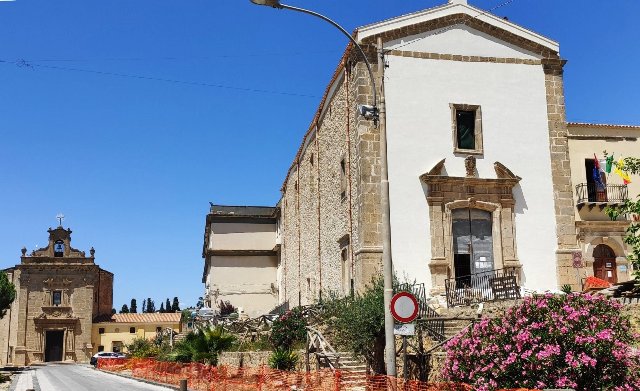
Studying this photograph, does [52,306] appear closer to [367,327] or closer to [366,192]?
[366,192]

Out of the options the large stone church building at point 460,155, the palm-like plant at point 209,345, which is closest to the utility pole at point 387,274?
the large stone church building at point 460,155

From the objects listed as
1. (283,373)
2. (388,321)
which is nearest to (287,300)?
(283,373)

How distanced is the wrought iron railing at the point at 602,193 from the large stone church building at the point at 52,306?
53.9 meters

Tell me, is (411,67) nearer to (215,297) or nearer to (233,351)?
(233,351)

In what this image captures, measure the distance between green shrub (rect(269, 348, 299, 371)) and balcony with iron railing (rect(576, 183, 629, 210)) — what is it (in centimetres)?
1372

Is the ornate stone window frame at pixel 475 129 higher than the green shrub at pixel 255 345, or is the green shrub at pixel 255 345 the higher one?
the ornate stone window frame at pixel 475 129

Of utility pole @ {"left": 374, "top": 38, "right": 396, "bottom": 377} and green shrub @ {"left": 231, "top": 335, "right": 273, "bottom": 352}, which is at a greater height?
utility pole @ {"left": 374, "top": 38, "right": 396, "bottom": 377}

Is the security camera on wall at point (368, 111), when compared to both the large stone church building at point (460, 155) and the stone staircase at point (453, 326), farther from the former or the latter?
the large stone church building at point (460, 155)

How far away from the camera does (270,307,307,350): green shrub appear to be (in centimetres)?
2289

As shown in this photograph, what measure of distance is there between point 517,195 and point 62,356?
182 ft

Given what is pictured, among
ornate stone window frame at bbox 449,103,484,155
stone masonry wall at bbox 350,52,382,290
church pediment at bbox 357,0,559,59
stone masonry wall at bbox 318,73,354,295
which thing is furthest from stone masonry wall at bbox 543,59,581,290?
stone masonry wall at bbox 318,73,354,295

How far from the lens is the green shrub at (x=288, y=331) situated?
2289 centimetres

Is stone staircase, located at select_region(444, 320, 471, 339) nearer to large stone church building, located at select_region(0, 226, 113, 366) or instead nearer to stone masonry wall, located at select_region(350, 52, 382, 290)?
stone masonry wall, located at select_region(350, 52, 382, 290)

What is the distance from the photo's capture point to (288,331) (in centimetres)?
2308
